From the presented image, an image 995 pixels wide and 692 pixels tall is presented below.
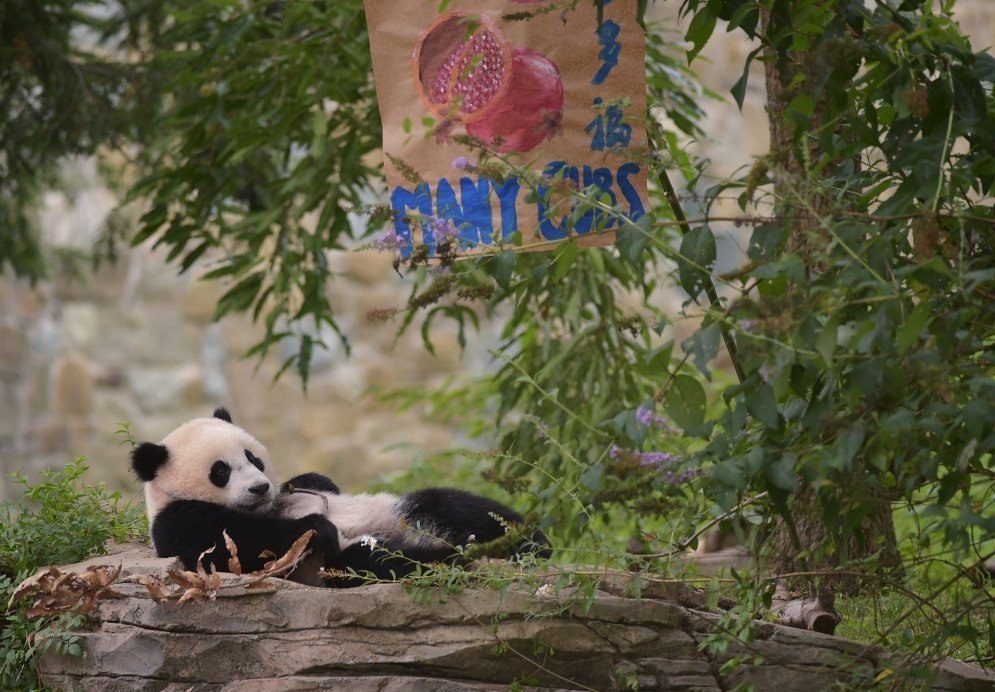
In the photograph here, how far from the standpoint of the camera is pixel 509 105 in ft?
9.11

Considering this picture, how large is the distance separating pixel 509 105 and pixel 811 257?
3.17 feet

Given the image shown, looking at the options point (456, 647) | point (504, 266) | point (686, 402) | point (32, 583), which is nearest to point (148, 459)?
point (32, 583)

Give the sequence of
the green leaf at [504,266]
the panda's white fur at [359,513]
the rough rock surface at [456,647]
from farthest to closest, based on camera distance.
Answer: the panda's white fur at [359,513] → the rough rock surface at [456,647] → the green leaf at [504,266]

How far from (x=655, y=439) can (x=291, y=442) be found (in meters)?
4.12

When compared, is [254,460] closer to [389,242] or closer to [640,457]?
[389,242]

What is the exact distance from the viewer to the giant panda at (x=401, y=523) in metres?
2.53

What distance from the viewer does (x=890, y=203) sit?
6.67 feet

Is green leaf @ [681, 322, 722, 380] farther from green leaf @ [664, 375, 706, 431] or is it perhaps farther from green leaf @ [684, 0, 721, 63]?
green leaf @ [684, 0, 721, 63]

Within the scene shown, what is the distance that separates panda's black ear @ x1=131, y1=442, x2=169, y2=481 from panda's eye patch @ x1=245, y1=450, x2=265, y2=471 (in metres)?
0.19

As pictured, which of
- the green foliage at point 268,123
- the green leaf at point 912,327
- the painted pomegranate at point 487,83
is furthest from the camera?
the green foliage at point 268,123

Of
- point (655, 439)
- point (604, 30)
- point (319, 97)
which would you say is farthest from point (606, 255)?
point (604, 30)

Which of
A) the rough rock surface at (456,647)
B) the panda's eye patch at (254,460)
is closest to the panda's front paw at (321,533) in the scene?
the rough rock surface at (456,647)

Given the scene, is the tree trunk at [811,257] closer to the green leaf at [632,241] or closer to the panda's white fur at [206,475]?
the green leaf at [632,241]

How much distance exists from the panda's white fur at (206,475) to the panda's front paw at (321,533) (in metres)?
0.22
